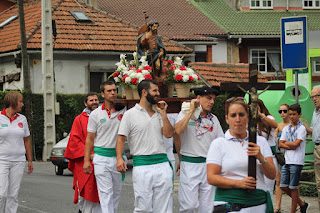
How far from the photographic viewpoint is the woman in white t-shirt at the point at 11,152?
9812mm

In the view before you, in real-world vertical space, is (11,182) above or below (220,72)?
below

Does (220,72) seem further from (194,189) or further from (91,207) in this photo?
(194,189)

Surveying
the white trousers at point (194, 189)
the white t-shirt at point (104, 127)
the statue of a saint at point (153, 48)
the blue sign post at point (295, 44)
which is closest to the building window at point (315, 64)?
the blue sign post at point (295, 44)

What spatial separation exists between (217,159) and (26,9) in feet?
92.3

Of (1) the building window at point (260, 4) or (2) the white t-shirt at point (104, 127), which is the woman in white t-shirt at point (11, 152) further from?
(1) the building window at point (260, 4)

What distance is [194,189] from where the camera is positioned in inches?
343

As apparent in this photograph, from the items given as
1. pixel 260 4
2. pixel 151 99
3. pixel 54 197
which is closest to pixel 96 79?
pixel 54 197

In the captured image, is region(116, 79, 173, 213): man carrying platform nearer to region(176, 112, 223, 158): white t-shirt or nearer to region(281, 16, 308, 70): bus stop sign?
region(176, 112, 223, 158): white t-shirt

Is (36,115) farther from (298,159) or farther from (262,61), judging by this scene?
(262,61)

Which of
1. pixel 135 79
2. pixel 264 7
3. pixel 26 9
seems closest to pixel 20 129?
pixel 135 79

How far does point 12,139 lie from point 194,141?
9.23ft

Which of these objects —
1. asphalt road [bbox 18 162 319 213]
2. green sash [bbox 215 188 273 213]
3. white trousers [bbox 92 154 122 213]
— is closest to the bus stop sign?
asphalt road [bbox 18 162 319 213]

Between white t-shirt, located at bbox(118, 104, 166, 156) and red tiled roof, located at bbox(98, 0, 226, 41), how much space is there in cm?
2798

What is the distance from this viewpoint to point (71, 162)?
1048cm
